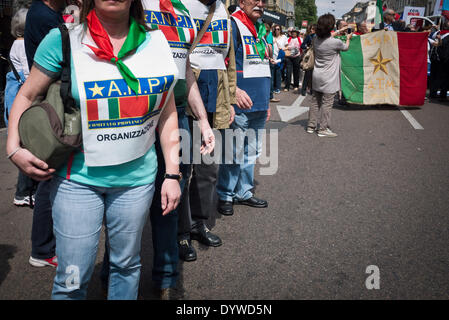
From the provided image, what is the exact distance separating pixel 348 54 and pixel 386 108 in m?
1.72

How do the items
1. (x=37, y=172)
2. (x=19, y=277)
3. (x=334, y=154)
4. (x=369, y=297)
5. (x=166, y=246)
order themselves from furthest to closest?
(x=334, y=154), (x=19, y=277), (x=369, y=297), (x=166, y=246), (x=37, y=172)

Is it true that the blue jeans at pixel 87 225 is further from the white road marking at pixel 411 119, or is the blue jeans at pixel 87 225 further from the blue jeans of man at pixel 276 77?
the blue jeans of man at pixel 276 77

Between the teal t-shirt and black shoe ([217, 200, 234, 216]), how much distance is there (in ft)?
6.65

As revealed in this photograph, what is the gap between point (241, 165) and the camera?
3.93 m

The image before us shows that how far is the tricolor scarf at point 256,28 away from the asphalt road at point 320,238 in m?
1.53

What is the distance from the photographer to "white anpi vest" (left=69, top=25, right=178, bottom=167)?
60.4 inches

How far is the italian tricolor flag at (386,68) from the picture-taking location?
9.36 m

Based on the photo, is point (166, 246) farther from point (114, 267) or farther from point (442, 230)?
point (442, 230)

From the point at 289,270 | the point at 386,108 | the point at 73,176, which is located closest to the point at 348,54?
the point at 386,108

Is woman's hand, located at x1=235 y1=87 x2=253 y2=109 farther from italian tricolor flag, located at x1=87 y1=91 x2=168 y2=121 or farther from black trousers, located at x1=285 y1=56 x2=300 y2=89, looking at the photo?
black trousers, located at x1=285 y1=56 x2=300 y2=89

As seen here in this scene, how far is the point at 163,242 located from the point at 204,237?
898 millimetres

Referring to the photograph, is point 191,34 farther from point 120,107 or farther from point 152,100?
point 120,107

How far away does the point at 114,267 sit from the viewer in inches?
71.7

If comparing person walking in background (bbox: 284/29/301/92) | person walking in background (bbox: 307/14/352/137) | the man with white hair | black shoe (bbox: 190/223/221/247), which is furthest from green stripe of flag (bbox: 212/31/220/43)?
person walking in background (bbox: 284/29/301/92)
